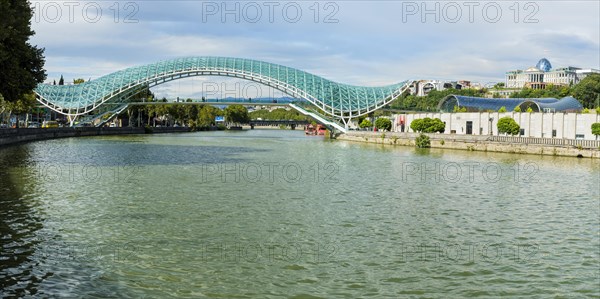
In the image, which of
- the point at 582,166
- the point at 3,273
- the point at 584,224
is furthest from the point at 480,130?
the point at 3,273

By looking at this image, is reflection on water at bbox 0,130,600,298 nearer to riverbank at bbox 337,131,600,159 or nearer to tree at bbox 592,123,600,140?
riverbank at bbox 337,131,600,159

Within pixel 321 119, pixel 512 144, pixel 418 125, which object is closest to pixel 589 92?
pixel 321 119

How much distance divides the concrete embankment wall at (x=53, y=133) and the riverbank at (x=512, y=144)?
37944 millimetres

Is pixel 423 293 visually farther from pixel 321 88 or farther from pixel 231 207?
pixel 321 88

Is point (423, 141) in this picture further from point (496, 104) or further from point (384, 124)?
point (496, 104)

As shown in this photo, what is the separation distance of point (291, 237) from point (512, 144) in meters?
41.2

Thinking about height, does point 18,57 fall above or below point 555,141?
above

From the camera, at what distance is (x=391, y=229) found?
576 inches

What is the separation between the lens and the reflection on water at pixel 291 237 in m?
9.97

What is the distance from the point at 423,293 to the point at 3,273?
7.05 m

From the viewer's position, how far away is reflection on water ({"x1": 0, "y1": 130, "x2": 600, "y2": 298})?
997 centimetres

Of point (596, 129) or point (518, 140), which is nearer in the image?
point (518, 140)

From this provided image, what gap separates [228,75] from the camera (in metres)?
100

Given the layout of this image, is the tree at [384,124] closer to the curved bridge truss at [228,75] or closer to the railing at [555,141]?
the curved bridge truss at [228,75]
